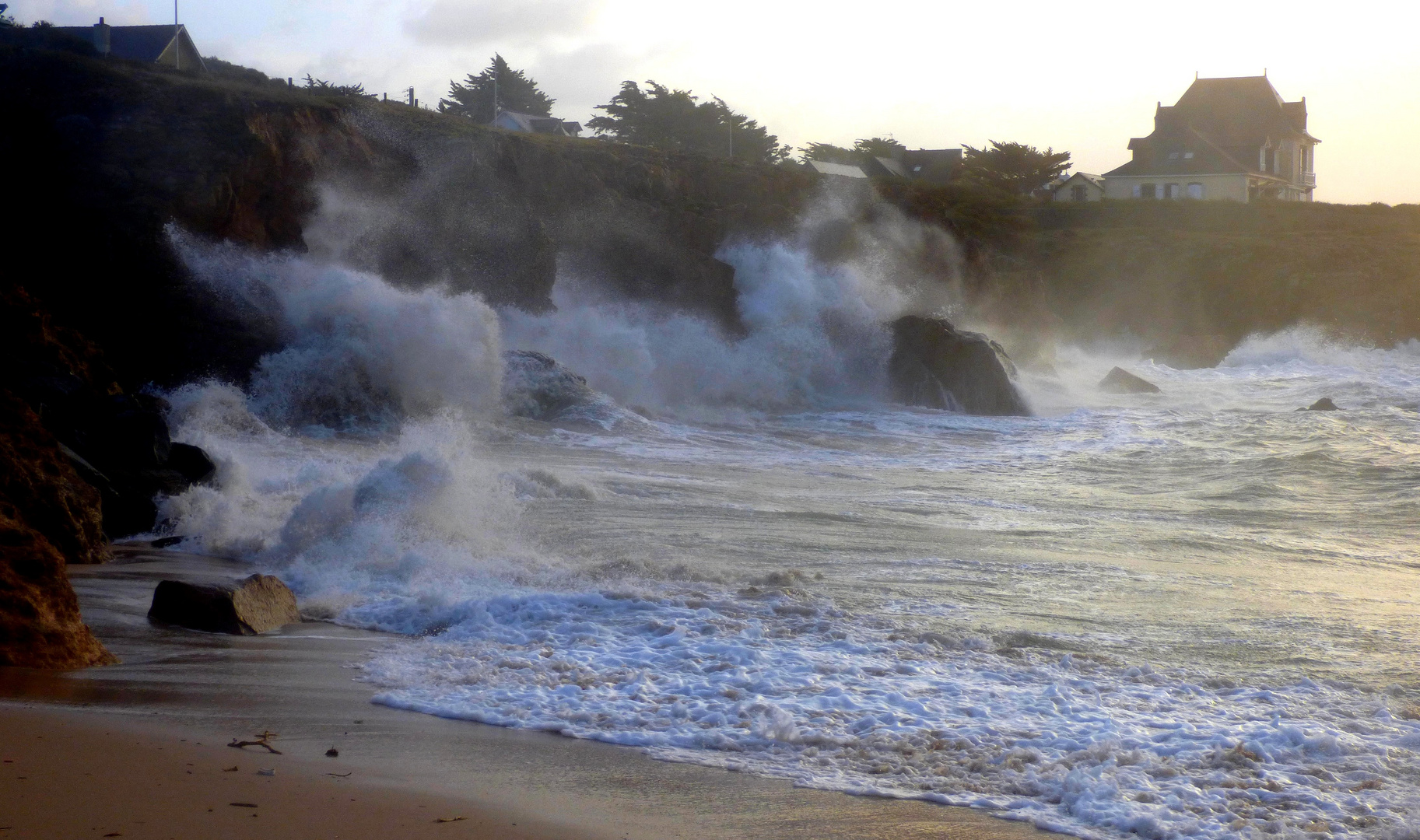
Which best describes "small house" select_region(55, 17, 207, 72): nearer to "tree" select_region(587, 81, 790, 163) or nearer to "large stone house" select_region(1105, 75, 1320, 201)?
"tree" select_region(587, 81, 790, 163)

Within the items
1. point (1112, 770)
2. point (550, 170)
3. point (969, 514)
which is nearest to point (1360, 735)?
point (1112, 770)

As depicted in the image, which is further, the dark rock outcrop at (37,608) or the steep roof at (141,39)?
the steep roof at (141,39)

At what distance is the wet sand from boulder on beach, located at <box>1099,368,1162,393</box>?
26.3 m

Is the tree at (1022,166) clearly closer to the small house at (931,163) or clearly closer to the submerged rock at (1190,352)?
the small house at (931,163)

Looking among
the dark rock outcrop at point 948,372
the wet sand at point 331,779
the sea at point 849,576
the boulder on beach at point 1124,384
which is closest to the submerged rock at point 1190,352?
the boulder on beach at point 1124,384

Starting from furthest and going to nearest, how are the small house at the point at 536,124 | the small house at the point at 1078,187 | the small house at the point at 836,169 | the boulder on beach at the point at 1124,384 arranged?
the small house at the point at 1078,187
the small house at the point at 536,124
the small house at the point at 836,169
the boulder on beach at the point at 1124,384

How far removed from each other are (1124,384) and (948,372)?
6409mm

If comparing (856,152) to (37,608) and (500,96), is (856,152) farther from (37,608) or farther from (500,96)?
(37,608)

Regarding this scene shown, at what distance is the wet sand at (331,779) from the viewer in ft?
12.2

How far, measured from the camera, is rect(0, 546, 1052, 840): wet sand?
146 inches

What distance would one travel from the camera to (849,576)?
27.2ft

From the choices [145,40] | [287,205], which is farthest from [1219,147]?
[287,205]

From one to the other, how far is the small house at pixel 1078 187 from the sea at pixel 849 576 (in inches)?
1688

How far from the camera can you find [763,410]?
957 inches
